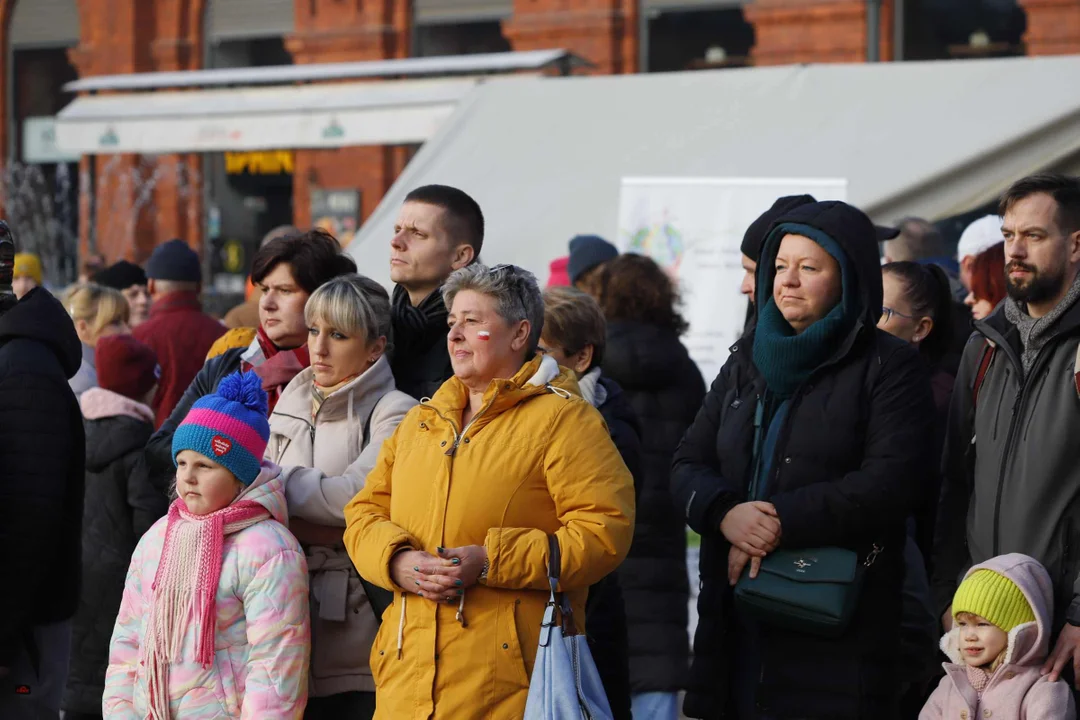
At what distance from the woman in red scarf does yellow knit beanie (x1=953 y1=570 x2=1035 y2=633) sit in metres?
2.08

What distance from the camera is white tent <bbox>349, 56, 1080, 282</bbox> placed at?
8.76 metres

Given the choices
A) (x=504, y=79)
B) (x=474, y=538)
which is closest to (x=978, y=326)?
(x=474, y=538)

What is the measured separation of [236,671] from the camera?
416cm

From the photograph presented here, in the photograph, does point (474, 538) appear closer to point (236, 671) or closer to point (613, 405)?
point (236, 671)

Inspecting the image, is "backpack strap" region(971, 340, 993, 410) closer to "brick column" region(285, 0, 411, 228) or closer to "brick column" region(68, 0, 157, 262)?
"brick column" region(285, 0, 411, 228)

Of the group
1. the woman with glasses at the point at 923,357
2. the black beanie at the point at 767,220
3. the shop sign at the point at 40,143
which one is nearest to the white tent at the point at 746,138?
the woman with glasses at the point at 923,357

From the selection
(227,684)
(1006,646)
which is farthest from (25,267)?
(1006,646)

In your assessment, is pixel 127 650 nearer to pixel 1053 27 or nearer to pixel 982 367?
pixel 982 367

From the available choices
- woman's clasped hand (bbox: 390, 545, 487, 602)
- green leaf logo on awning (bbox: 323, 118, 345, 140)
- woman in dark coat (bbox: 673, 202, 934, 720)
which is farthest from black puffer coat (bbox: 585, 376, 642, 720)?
green leaf logo on awning (bbox: 323, 118, 345, 140)

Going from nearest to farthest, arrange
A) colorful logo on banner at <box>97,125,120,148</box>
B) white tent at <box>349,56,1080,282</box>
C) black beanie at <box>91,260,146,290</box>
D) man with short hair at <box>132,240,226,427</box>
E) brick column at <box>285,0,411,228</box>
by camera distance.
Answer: man with short hair at <box>132,240,226,427</box> → white tent at <box>349,56,1080,282</box> → black beanie at <box>91,260,146,290</box> → colorful logo on banner at <box>97,125,120,148</box> → brick column at <box>285,0,411,228</box>

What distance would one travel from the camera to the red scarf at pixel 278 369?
4.81 meters

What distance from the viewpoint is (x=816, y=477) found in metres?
4.11

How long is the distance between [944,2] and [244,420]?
15105 mm

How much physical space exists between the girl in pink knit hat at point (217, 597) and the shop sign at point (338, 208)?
617 inches
